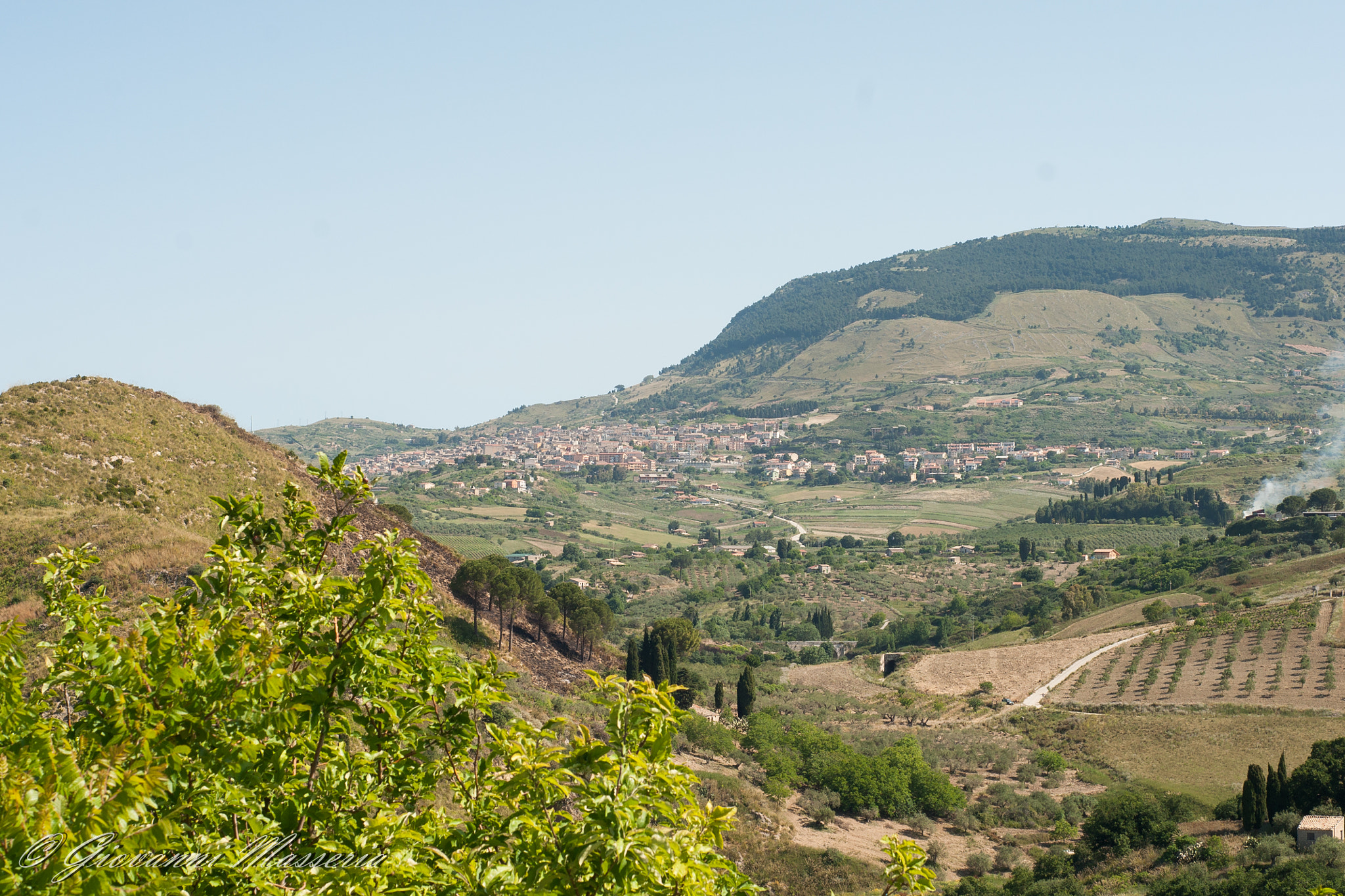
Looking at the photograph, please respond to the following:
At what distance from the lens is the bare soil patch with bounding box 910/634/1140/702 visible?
48625mm

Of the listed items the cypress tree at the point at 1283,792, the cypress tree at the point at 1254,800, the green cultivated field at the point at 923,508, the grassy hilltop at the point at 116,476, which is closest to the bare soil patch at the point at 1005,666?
the cypress tree at the point at 1283,792

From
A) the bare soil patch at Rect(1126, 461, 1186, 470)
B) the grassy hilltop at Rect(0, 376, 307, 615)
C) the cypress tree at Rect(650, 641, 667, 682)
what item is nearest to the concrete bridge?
the cypress tree at Rect(650, 641, 667, 682)

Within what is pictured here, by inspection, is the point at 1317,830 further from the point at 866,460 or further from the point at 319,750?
the point at 866,460

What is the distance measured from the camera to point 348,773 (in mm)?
5301

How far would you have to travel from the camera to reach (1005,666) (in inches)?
2052

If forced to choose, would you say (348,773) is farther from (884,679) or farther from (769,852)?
(884,679)

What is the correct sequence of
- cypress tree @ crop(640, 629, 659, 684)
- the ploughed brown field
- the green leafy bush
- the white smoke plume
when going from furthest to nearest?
1. the white smoke plume
2. cypress tree @ crop(640, 629, 659, 684)
3. the ploughed brown field
4. the green leafy bush

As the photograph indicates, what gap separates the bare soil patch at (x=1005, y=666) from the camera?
160 ft

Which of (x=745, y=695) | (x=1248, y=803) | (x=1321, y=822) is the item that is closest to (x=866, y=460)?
(x=745, y=695)

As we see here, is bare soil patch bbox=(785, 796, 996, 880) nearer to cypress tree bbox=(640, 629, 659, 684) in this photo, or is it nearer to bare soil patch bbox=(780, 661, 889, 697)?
cypress tree bbox=(640, 629, 659, 684)

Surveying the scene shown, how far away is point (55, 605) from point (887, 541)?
112 metres

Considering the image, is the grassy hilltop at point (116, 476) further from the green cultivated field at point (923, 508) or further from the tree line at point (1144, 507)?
the tree line at point (1144, 507)

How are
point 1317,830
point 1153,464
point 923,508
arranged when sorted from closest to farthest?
point 1317,830 < point 923,508 < point 1153,464

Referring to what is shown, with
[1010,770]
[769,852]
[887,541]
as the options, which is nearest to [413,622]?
[769,852]
